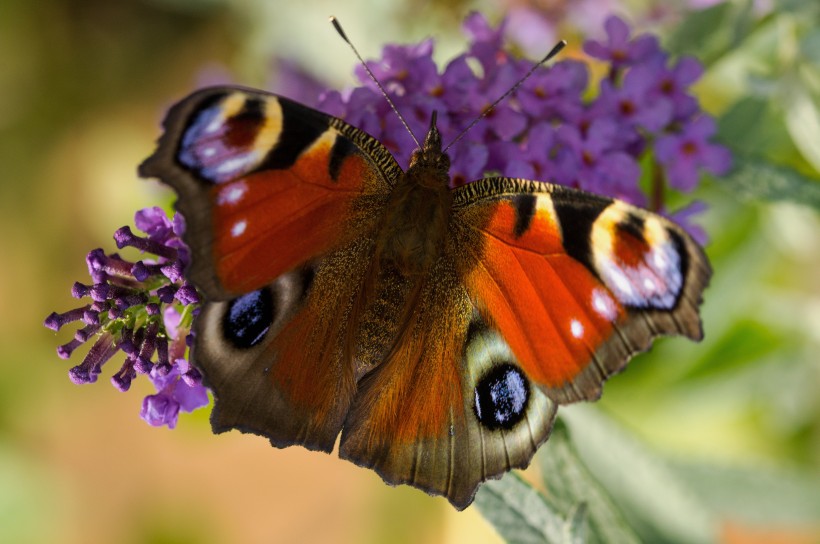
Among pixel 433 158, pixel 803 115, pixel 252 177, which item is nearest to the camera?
pixel 252 177

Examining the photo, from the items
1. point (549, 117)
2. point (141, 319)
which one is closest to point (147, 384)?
point (141, 319)

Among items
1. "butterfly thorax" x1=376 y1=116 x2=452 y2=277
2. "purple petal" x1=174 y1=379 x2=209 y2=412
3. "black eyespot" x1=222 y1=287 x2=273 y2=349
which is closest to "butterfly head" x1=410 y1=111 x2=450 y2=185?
"butterfly thorax" x1=376 y1=116 x2=452 y2=277

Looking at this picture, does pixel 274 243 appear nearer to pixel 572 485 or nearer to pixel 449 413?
pixel 449 413

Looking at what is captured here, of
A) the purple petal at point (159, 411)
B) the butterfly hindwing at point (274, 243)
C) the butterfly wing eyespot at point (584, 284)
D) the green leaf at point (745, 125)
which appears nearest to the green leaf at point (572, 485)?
the butterfly wing eyespot at point (584, 284)

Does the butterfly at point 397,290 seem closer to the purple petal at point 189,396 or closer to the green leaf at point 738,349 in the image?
the purple petal at point 189,396

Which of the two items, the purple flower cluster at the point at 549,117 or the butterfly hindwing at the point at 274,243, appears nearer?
the butterfly hindwing at the point at 274,243

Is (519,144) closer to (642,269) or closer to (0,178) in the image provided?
(642,269)
